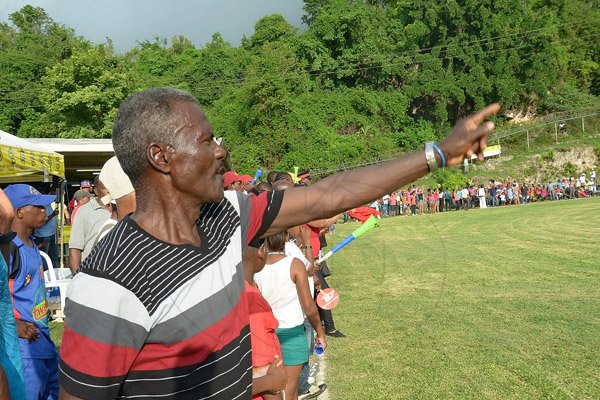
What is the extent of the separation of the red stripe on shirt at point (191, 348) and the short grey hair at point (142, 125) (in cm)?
56

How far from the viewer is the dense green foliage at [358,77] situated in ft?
177

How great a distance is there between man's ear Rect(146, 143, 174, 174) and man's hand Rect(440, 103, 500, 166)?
3.09 feet

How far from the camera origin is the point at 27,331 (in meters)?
4.67

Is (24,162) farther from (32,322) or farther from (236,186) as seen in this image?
(32,322)

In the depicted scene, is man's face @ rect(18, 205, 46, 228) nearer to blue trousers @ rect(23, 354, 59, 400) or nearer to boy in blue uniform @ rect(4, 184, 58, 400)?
boy in blue uniform @ rect(4, 184, 58, 400)

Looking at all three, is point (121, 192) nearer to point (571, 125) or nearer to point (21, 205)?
point (21, 205)

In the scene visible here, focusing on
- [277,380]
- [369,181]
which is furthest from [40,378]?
[369,181]

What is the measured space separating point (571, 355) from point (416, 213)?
39.8 meters

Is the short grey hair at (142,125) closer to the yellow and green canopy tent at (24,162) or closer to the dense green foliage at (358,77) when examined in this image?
the yellow and green canopy tent at (24,162)

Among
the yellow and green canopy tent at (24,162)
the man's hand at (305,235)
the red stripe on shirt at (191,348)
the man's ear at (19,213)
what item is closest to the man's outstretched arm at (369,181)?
the red stripe on shirt at (191,348)

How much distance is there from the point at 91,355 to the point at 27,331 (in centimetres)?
324

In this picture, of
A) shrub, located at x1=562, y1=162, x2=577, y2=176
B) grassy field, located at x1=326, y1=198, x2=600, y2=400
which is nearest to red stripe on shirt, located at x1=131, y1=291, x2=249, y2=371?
grassy field, located at x1=326, y1=198, x2=600, y2=400

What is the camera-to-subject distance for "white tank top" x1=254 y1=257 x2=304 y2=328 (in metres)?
5.18

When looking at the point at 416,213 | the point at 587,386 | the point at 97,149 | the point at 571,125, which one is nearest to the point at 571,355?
the point at 587,386
